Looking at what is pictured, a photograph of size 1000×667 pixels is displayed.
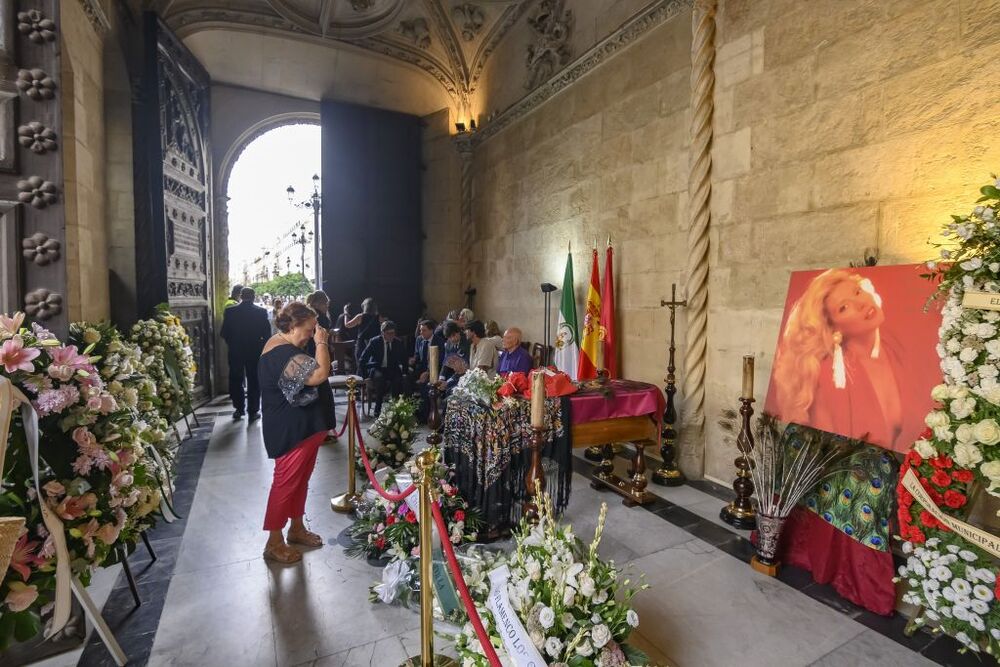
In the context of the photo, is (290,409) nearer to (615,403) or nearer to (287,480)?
(287,480)

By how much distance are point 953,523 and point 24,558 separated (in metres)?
3.96

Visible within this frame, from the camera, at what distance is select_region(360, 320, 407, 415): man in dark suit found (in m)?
6.66

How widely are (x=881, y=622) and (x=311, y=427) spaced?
3535 mm

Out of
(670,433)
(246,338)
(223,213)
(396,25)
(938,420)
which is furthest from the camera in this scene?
(223,213)

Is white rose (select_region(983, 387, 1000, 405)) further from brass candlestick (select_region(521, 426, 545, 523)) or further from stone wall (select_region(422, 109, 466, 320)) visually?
stone wall (select_region(422, 109, 466, 320))

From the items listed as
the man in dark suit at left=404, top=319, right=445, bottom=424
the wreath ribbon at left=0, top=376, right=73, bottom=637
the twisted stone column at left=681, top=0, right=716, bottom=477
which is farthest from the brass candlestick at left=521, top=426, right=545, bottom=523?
the man in dark suit at left=404, top=319, right=445, bottom=424

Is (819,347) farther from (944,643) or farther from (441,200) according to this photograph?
(441,200)

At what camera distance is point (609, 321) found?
223 inches

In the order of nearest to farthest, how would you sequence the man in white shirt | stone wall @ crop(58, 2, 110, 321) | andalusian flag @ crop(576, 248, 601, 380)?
1. stone wall @ crop(58, 2, 110, 321)
2. the man in white shirt
3. andalusian flag @ crop(576, 248, 601, 380)

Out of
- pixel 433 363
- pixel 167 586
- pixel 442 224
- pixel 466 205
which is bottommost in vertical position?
pixel 167 586

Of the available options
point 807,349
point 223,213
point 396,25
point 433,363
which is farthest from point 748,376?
point 223,213

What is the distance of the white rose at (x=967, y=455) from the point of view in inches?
82.3

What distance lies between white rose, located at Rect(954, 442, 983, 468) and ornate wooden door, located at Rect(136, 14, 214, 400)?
677 centimetres

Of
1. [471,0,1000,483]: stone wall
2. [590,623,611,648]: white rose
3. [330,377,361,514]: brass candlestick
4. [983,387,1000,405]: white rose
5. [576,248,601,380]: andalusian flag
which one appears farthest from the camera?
[576,248,601,380]: andalusian flag
